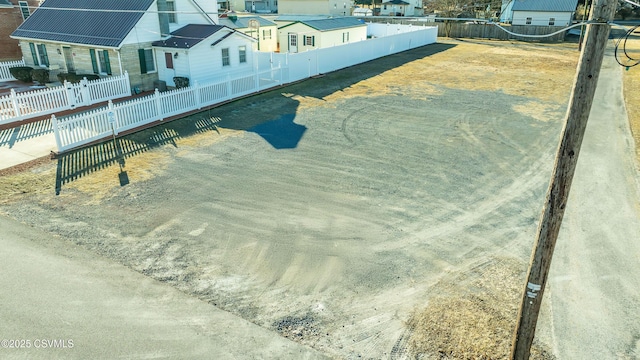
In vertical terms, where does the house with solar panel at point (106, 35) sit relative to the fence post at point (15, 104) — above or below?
above

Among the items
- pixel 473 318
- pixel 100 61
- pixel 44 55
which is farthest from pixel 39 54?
pixel 473 318

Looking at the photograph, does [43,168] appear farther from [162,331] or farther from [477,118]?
[477,118]

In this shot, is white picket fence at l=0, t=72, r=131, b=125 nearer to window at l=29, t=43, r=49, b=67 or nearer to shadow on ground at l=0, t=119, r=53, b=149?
shadow on ground at l=0, t=119, r=53, b=149

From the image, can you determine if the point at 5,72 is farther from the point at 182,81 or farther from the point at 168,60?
the point at 182,81

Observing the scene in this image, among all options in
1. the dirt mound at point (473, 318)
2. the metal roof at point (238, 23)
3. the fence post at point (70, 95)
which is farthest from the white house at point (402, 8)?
the dirt mound at point (473, 318)

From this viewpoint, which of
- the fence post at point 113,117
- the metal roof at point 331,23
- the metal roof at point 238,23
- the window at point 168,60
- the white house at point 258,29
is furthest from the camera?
the metal roof at point 331,23

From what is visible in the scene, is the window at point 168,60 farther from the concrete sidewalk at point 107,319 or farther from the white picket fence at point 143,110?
the concrete sidewalk at point 107,319
